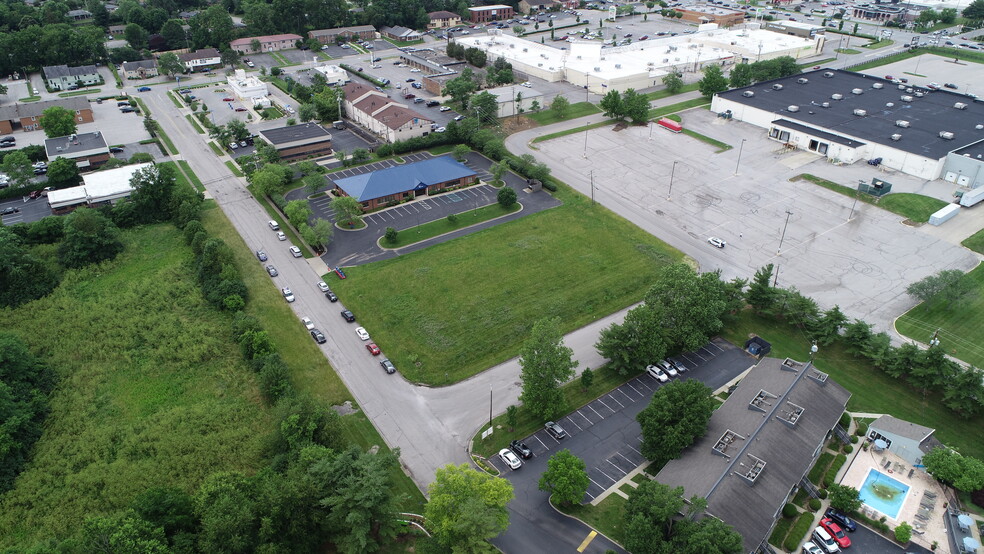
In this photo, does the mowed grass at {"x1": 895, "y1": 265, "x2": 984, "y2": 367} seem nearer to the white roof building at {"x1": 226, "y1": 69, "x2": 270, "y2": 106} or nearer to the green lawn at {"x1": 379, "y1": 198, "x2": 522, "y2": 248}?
the green lawn at {"x1": 379, "y1": 198, "x2": 522, "y2": 248}

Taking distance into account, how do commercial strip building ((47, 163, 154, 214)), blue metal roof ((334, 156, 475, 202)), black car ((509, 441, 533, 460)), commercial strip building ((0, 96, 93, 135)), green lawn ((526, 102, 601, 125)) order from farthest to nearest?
green lawn ((526, 102, 601, 125)), commercial strip building ((0, 96, 93, 135)), blue metal roof ((334, 156, 475, 202)), commercial strip building ((47, 163, 154, 214)), black car ((509, 441, 533, 460))

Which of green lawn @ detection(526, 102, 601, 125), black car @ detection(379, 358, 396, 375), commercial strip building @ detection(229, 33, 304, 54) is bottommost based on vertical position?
black car @ detection(379, 358, 396, 375)

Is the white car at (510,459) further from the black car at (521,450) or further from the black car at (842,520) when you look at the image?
the black car at (842,520)

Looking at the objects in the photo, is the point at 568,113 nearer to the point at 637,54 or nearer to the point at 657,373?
the point at 637,54

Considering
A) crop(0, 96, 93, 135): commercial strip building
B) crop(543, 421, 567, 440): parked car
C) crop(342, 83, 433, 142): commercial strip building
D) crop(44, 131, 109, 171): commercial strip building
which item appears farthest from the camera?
crop(0, 96, 93, 135): commercial strip building

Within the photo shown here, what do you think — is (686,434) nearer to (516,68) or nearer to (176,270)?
(176,270)

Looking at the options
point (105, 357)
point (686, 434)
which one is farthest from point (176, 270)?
point (686, 434)

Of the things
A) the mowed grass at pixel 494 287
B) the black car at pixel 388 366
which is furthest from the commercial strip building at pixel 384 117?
the black car at pixel 388 366

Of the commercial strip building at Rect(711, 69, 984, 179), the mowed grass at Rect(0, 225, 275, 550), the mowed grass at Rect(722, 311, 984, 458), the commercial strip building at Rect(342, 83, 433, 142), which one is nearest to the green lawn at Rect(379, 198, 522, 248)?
the mowed grass at Rect(0, 225, 275, 550)
